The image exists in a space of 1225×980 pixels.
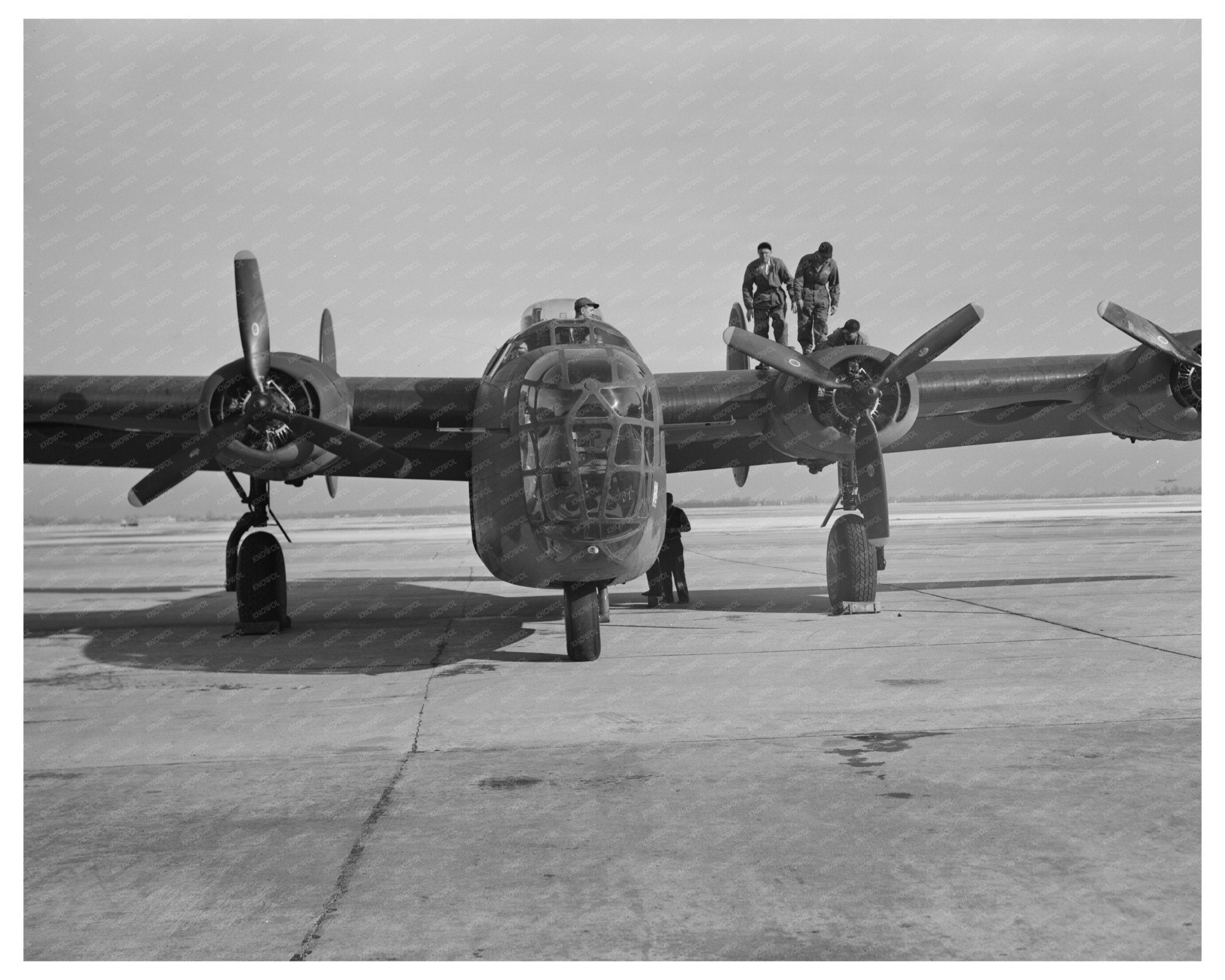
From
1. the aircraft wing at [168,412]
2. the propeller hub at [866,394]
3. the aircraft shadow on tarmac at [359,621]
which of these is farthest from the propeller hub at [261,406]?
the propeller hub at [866,394]

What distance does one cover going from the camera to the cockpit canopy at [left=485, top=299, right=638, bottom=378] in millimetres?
12773

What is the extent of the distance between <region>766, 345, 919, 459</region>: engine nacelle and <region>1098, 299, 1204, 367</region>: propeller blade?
2544 millimetres

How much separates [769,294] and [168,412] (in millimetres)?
8965

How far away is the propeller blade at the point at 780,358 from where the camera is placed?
13648 millimetres

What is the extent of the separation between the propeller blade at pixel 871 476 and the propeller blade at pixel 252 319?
757 centimetres

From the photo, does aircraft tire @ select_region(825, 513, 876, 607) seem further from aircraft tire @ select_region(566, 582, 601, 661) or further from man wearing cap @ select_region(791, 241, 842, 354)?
aircraft tire @ select_region(566, 582, 601, 661)

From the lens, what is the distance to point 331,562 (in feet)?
110

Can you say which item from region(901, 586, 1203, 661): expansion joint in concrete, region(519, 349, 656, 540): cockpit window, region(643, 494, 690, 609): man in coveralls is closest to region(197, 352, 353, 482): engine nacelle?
region(519, 349, 656, 540): cockpit window

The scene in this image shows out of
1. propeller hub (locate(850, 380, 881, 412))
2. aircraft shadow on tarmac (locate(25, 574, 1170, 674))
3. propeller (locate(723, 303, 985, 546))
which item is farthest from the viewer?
propeller hub (locate(850, 380, 881, 412))

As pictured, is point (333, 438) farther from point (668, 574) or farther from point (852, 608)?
point (852, 608)

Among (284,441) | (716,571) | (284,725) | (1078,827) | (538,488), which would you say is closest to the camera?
(1078,827)

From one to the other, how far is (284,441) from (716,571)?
13.5 meters

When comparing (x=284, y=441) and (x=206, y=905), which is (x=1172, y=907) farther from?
(x=284, y=441)

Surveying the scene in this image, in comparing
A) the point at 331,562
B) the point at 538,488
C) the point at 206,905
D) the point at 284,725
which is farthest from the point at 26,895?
the point at 331,562
